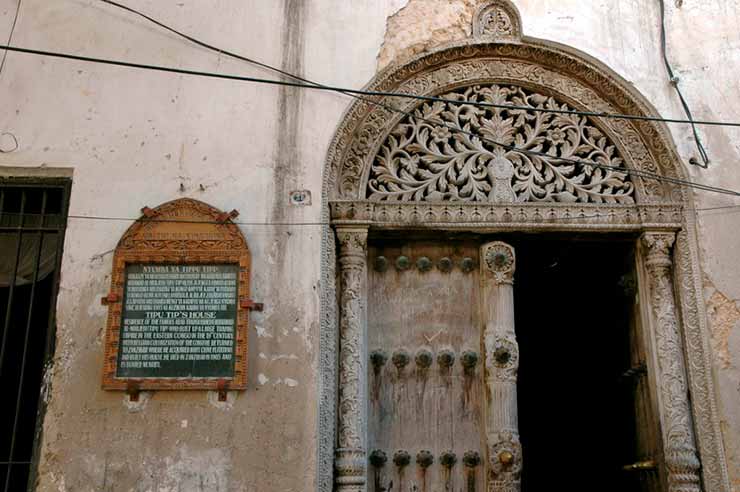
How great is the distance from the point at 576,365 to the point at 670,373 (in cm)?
269

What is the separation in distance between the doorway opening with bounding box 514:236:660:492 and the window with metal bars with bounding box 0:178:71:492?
137 inches

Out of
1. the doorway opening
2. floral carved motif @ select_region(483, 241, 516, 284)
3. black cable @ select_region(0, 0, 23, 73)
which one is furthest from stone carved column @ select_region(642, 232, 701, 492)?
black cable @ select_region(0, 0, 23, 73)

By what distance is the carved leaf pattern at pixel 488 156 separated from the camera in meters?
6.23

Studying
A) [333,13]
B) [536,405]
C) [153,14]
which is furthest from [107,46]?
[536,405]

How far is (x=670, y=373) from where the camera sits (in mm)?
5879

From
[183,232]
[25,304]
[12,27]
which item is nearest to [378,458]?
[183,232]

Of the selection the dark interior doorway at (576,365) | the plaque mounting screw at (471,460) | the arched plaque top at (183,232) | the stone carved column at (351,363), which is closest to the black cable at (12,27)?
the arched plaque top at (183,232)

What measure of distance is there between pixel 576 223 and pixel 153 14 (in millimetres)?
3499

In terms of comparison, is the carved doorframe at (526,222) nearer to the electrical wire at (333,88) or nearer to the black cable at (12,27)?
the electrical wire at (333,88)

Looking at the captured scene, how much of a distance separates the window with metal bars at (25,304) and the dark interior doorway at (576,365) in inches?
137

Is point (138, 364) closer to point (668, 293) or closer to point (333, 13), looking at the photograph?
point (333, 13)

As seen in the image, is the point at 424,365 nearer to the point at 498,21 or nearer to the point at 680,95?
the point at 498,21

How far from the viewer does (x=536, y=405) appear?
930 centimetres

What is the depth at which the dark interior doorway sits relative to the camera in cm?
662
